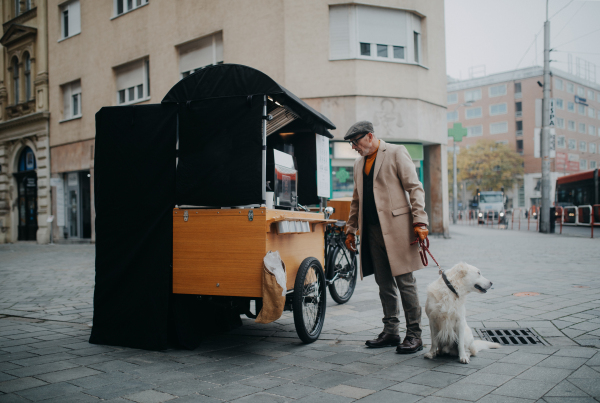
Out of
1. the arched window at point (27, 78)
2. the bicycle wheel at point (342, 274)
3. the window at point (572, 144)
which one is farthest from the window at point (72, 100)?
the window at point (572, 144)

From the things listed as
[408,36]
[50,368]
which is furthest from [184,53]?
[50,368]

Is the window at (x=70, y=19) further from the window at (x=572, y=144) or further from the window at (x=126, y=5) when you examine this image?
the window at (x=572, y=144)

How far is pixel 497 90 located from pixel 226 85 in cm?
7350

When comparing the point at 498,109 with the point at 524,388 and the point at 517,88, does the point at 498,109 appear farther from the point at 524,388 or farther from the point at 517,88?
the point at 524,388

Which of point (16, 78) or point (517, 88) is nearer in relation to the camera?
point (16, 78)

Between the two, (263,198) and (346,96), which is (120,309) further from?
(346,96)

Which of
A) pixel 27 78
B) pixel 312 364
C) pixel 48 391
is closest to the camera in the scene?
pixel 48 391

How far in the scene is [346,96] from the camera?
15.3 m

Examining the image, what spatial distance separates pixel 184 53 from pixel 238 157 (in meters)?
14.9

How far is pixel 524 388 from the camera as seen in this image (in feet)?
10.5

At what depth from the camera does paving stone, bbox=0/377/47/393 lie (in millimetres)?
3359

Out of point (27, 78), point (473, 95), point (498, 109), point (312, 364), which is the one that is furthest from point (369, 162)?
point (473, 95)

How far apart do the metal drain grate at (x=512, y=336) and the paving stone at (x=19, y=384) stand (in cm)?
388

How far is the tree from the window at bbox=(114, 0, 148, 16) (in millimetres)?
45443
